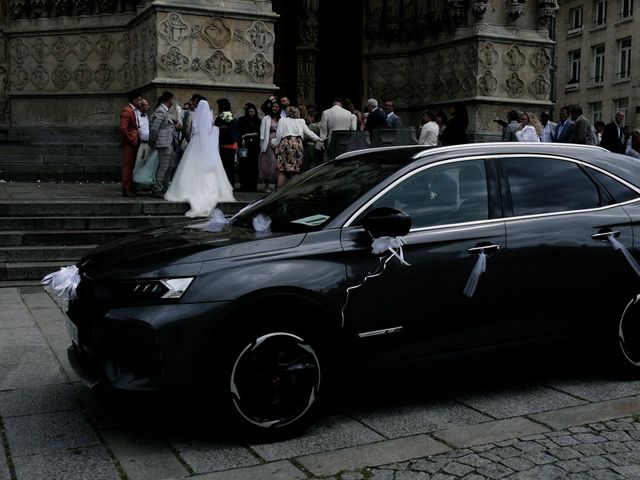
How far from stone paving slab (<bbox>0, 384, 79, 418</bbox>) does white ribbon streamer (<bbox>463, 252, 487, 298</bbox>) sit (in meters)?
2.54

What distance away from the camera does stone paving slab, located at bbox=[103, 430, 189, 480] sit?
13.7 feet

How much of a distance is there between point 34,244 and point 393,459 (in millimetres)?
7611

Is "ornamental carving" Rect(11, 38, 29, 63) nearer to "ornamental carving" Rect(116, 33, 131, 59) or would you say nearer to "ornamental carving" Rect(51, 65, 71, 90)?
"ornamental carving" Rect(51, 65, 71, 90)

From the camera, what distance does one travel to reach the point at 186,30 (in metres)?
16.3

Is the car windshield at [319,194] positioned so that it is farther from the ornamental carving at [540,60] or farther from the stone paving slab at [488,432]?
the ornamental carving at [540,60]

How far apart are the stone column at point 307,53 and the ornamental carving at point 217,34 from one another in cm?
720

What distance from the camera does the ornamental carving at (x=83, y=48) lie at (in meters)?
19.3

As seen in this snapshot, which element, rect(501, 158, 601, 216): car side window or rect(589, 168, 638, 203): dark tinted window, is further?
rect(589, 168, 638, 203): dark tinted window

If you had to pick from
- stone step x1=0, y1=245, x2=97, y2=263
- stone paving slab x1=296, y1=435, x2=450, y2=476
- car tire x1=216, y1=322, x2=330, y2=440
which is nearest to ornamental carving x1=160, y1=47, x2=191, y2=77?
stone step x1=0, y1=245, x2=97, y2=263

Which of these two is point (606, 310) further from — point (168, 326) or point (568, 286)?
point (168, 326)

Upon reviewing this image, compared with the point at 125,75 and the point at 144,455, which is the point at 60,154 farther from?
the point at 144,455

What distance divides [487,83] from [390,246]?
51.3 feet

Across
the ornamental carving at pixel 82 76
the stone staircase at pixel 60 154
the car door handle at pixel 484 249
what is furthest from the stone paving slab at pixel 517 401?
the ornamental carving at pixel 82 76

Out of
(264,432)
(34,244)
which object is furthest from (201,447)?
(34,244)
